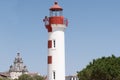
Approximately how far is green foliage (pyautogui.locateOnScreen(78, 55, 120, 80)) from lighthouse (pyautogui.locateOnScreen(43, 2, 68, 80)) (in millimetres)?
9284

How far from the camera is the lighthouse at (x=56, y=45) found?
6194 centimetres

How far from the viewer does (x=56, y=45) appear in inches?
2454

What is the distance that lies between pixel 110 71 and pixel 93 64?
6.24 meters

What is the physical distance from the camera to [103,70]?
2724 inches

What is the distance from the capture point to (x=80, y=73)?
75.6 metres

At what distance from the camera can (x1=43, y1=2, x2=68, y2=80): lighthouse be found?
61938 millimetres

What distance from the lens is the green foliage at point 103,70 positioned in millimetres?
69188

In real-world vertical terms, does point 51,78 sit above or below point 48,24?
below

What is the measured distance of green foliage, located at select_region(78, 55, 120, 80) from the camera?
227 feet

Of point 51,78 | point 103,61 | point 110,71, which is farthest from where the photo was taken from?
point 103,61

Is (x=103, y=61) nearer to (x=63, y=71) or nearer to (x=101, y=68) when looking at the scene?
(x=101, y=68)

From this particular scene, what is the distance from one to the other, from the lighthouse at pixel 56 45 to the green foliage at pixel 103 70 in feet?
30.5

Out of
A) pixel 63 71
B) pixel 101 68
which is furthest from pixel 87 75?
pixel 63 71

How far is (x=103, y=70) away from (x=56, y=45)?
10.1 metres
